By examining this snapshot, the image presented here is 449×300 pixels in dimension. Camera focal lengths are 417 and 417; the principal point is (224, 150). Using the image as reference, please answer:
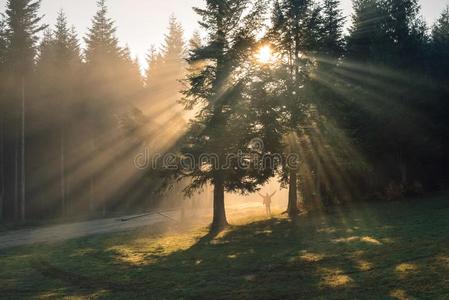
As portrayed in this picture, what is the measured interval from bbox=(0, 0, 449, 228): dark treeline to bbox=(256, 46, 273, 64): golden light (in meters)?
0.19

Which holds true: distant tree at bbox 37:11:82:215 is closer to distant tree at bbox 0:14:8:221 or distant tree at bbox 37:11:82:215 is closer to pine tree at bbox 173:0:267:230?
distant tree at bbox 0:14:8:221

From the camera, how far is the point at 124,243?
19.0 meters

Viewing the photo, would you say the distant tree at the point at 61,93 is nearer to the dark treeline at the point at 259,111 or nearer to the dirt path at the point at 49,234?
the dark treeline at the point at 259,111

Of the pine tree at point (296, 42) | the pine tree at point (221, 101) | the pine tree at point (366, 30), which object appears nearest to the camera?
the pine tree at point (221, 101)

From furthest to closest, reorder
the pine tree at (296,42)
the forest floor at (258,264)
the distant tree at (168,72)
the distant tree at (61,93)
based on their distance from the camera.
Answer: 1. the distant tree at (168,72)
2. the distant tree at (61,93)
3. the pine tree at (296,42)
4. the forest floor at (258,264)

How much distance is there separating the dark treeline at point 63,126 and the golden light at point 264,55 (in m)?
12.9

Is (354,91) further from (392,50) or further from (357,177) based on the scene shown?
(357,177)

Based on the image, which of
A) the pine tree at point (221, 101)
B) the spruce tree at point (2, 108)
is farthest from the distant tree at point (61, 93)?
the pine tree at point (221, 101)

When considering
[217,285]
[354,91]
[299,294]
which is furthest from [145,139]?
[299,294]

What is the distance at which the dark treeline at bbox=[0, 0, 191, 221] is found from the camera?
1278 inches

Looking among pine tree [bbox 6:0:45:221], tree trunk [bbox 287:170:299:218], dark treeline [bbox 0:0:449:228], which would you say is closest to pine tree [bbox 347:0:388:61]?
dark treeline [bbox 0:0:449:228]

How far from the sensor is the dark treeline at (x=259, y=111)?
21.7 metres

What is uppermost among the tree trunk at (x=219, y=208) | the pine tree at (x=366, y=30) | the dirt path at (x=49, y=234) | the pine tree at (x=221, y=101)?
the pine tree at (x=366, y=30)

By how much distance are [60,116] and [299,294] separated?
33.1 metres
